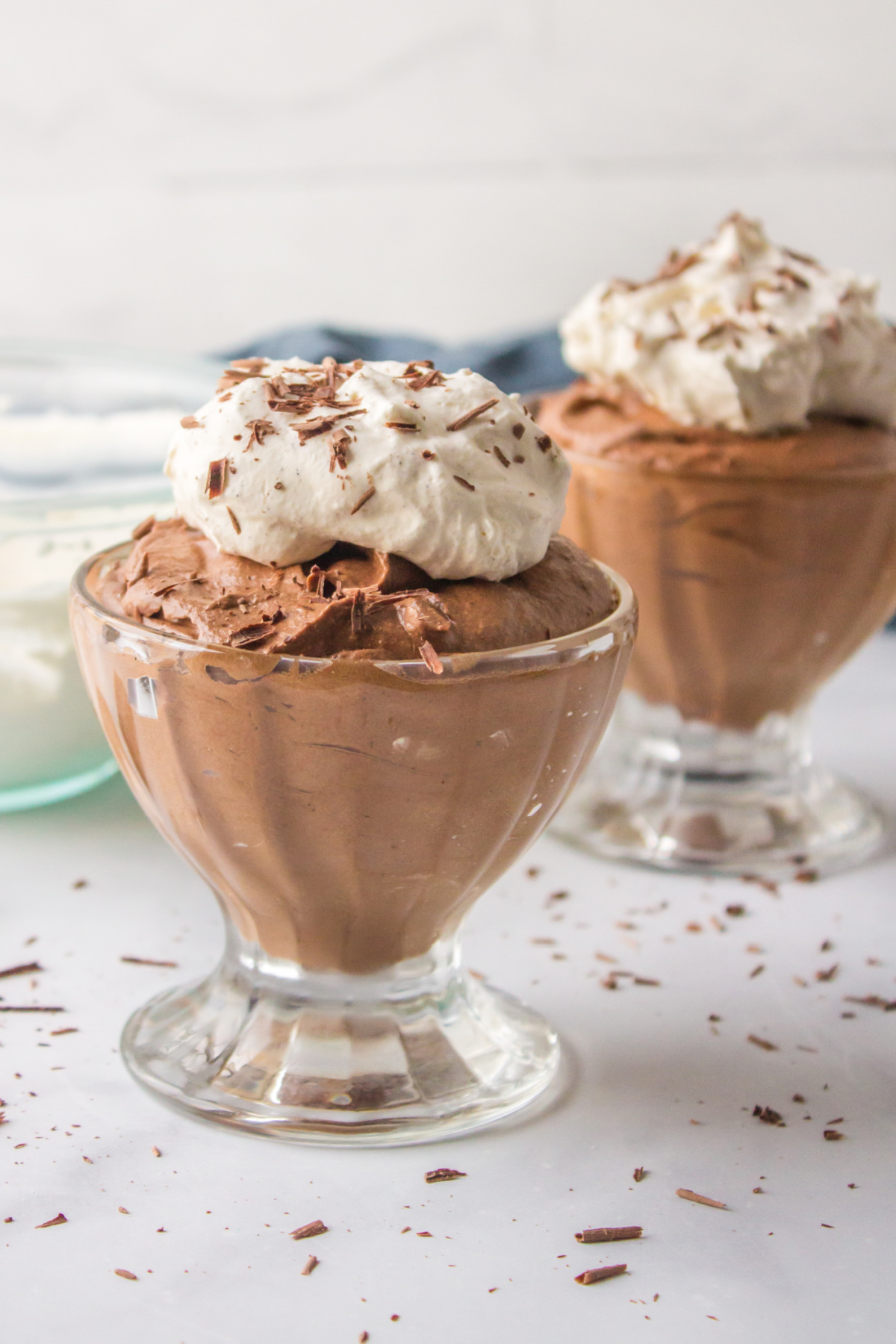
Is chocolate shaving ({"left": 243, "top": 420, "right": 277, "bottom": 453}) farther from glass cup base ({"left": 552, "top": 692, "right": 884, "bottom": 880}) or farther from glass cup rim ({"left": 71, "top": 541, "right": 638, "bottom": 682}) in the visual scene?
glass cup base ({"left": 552, "top": 692, "right": 884, "bottom": 880})

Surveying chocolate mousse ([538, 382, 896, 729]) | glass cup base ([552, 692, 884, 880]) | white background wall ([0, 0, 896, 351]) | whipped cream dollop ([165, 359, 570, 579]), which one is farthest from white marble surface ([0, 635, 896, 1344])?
white background wall ([0, 0, 896, 351])

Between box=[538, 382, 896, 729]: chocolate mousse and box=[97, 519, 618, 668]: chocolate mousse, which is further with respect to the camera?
box=[538, 382, 896, 729]: chocolate mousse

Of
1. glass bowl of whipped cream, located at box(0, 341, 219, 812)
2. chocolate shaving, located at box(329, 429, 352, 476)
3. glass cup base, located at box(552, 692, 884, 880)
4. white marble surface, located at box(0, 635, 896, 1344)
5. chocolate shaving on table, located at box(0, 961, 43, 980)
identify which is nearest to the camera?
white marble surface, located at box(0, 635, 896, 1344)

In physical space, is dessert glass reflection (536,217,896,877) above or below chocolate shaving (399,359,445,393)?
below

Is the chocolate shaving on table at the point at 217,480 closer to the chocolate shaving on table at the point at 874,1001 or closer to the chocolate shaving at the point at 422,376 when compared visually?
the chocolate shaving at the point at 422,376

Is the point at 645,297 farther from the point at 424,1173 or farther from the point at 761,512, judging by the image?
the point at 424,1173

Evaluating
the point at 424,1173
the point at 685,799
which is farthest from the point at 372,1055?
the point at 685,799

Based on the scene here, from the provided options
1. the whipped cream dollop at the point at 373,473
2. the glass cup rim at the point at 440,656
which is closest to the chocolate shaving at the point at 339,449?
the whipped cream dollop at the point at 373,473
